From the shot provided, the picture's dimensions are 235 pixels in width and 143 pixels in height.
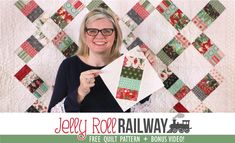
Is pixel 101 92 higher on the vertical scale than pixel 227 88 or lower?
higher

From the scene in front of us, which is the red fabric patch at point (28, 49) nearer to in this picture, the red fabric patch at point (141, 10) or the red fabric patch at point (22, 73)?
the red fabric patch at point (22, 73)

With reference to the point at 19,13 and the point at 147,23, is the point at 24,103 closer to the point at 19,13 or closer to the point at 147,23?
the point at 19,13

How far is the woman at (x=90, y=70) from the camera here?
1.56 metres

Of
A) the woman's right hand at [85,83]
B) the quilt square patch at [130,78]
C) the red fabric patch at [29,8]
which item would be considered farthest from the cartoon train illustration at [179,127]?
the red fabric patch at [29,8]

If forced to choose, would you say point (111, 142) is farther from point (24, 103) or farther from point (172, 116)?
point (24, 103)

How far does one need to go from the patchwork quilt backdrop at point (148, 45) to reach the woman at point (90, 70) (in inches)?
1.4

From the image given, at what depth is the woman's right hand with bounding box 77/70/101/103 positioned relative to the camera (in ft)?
5.12

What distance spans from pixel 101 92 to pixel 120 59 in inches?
6.4

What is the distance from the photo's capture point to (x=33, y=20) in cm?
160

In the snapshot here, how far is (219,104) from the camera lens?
162 centimetres

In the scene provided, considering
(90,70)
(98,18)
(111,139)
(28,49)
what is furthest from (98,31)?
(111,139)

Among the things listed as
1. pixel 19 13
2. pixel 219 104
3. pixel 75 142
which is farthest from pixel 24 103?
pixel 219 104

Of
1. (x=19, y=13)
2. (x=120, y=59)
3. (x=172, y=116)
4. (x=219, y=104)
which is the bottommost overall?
Result: (x=219, y=104)

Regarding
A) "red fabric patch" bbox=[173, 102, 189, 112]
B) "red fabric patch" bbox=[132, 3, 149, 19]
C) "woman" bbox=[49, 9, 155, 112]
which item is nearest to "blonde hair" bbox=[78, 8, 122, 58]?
"woman" bbox=[49, 9, 155, 112]
